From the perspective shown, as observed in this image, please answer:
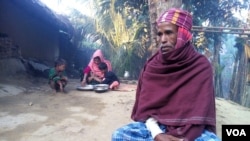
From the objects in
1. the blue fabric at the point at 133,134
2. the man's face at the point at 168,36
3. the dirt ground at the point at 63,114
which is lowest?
the dirt ground at the point at 63,114

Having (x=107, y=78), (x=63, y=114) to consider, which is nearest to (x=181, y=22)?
(x=63, y=114)

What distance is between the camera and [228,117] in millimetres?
5004

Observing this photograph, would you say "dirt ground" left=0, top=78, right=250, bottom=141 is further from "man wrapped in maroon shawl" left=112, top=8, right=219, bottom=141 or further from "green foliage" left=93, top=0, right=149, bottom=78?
"green foliage" left=93, top=0, right=149, bottom=78

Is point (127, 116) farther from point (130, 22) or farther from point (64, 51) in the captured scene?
point (64, 51)

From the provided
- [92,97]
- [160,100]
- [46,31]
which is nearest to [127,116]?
[92,97]

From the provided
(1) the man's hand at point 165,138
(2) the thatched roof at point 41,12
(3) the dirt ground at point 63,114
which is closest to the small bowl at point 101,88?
(3) the dirt ground at point 63,114

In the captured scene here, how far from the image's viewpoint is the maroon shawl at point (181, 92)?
6.03 ft

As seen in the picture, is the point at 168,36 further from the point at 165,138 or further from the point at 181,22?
the point at 165,138

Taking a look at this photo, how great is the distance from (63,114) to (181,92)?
3.08 meters

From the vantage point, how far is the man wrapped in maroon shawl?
1.83m

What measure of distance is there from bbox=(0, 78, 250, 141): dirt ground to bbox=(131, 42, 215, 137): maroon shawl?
5.32 ft

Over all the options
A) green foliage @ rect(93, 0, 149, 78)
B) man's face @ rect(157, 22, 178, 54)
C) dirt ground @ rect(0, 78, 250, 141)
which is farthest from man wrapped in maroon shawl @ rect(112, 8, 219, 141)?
green foliage @ rect(93, 0, 149, 78)

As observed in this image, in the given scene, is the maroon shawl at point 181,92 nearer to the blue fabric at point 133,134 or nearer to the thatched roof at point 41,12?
the blue fabric at point 133,134

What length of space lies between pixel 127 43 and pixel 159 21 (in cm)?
840
